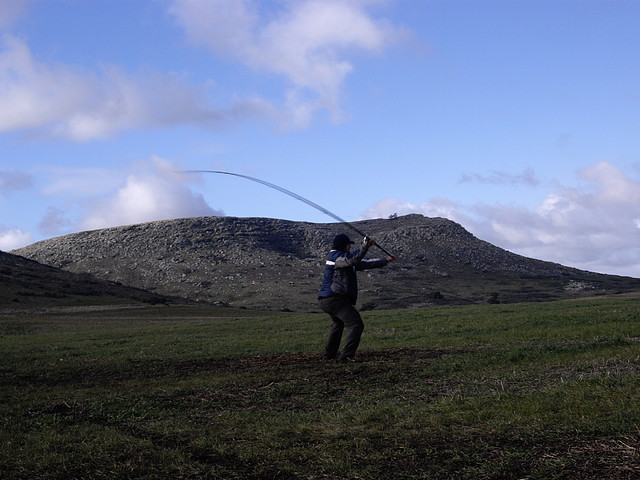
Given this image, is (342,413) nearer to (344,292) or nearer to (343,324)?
(344,292)

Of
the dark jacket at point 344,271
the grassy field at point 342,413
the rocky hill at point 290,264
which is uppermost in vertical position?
the rocky hill at point 290,264

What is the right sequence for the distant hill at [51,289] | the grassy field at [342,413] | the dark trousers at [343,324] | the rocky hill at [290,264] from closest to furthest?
1. the grassy field at [342,413]
2. the dark trousers at [343,324]
3. the distant hill at [51,289]
4. the rocky hill at [290,264]

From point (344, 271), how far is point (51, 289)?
78.1 meters

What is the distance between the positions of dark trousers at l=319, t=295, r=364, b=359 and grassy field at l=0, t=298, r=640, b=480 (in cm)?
47

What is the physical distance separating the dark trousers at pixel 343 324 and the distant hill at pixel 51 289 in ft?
190

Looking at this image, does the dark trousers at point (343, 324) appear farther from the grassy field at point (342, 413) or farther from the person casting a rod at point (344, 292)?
the grassy field at point (342, 413)

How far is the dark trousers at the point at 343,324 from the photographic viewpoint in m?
14.8

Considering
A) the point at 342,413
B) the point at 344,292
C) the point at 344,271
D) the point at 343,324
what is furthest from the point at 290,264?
the point at 342,413

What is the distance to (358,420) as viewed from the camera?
898cm

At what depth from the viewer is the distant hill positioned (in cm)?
7375

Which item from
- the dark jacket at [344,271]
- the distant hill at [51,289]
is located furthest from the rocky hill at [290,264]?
the dark jacket at [344,271]

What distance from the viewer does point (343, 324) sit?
15.4 meters

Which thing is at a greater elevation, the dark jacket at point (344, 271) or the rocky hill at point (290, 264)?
the rocky hill at point (290, 264)

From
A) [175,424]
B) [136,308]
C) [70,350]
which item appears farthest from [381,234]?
[175,424]
